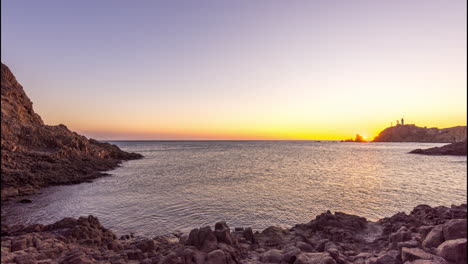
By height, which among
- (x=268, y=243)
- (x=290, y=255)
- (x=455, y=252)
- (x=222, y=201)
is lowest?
(x=222, y=201)

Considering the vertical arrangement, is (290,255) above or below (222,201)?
above

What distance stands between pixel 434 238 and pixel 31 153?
170 ft

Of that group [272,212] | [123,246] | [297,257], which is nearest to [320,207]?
[272,212]

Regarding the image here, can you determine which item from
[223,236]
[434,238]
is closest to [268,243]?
[223,236]

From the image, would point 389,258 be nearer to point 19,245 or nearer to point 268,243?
point 268,243

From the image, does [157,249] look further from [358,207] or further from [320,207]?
[358,207]

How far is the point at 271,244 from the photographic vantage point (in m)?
13.5

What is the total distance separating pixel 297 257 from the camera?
10.0 meters

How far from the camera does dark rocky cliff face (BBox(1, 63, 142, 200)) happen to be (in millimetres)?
30597

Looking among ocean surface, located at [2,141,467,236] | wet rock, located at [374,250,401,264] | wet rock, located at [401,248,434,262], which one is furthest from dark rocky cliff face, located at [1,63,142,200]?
wet rock, located at [401,248,434,262]

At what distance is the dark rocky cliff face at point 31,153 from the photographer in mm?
30597

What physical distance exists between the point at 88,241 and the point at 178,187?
63.6 ft

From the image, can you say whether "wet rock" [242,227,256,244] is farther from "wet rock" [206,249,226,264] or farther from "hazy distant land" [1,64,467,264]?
"wet rock" [206,249,226,264]

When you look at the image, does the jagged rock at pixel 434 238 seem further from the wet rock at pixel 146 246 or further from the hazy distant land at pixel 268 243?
the wet rock at pixel 146 246
